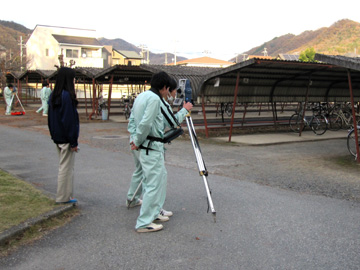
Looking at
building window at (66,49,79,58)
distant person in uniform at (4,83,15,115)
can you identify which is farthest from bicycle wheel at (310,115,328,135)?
building window at (66,49,79,58)

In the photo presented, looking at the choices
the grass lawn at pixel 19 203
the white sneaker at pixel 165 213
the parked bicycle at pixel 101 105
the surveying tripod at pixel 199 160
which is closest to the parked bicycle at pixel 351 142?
the surveying tripod at pixel 199 160

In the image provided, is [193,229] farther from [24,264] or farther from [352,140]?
[352,140]

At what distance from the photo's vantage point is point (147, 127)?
173 inches

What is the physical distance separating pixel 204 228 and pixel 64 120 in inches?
89.3

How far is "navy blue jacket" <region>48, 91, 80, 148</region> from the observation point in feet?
16.7

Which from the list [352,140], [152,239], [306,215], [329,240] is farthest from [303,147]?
[152,239]

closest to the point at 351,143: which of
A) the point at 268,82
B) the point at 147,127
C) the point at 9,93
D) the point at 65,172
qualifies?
the point at 268,82

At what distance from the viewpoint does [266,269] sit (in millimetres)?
3631

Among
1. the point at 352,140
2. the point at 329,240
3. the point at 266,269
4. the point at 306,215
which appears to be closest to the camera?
the point at 266,269

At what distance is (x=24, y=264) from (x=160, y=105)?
2.20 meters

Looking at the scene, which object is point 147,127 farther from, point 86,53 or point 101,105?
point 86,53

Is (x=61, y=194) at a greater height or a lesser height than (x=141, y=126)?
lesser

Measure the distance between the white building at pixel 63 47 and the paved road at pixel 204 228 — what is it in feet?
169

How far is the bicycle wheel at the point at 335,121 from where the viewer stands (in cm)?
1722
